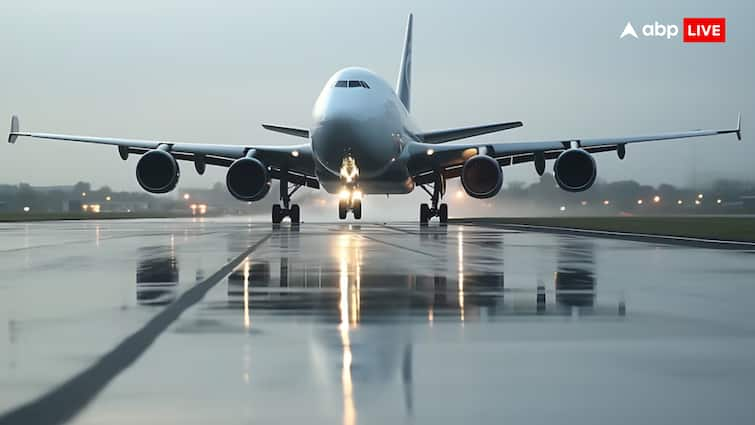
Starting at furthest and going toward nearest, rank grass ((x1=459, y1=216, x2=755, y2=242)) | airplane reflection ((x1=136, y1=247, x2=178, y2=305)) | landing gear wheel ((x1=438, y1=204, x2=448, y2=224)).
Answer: landing gear wheel ((x1=438, y1=204, x2=448, y2=224))
grass ((x1=459, y1=216, x2=755, y2=242))
airplane reflection ((x1=136, y1=247, x2=178, y2=305))

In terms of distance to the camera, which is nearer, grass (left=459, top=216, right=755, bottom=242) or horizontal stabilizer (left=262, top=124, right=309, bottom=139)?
grass (left=459, top=216, right=755, bottom=242)

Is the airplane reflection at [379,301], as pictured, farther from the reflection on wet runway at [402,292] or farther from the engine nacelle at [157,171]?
the engine nacelle at [157,171]

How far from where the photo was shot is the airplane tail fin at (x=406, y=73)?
156 ft

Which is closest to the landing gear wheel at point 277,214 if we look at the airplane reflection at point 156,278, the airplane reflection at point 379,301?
the airplane reflection at point 156,278

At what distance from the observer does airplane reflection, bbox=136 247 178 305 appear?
937 cm

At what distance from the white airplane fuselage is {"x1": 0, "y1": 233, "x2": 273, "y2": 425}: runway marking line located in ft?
66.4

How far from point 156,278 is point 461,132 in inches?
1011

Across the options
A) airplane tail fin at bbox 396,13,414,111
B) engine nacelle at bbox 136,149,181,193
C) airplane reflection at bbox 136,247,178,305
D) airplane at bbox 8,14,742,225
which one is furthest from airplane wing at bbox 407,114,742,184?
airplane reflection at bbox 136,247,178,305

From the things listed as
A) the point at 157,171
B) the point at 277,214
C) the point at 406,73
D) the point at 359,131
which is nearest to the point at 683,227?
the point at 359,131

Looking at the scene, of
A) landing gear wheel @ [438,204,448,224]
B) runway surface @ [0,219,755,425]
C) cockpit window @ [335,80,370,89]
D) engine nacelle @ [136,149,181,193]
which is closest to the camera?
runway surface @ [0,219,755,425]

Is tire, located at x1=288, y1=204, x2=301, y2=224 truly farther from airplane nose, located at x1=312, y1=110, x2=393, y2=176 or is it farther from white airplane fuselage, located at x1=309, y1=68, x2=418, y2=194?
airplane nose, located at x1=312, y1=110, x2=393, y2=176

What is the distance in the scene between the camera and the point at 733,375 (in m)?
5.51

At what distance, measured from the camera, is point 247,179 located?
1221 inches

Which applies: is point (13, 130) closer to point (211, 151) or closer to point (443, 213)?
point (211, 151)
